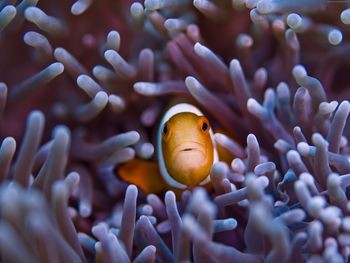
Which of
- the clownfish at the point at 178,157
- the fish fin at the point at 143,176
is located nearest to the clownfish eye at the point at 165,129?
the clownfish at the point at 178,157

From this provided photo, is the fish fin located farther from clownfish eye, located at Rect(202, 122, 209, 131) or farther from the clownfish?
clownfish eye, located at Rect(202, 122, 209, 131)

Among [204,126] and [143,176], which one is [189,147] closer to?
[204,126]

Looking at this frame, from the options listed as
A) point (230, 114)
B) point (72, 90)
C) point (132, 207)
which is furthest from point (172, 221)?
point (72, 90)

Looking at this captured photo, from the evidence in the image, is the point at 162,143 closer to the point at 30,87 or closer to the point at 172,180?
the point at 172,180

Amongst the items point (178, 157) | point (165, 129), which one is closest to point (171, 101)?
point (165, 129)

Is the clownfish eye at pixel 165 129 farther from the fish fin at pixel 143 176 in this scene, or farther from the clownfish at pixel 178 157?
the fish fin at pixel 143 176

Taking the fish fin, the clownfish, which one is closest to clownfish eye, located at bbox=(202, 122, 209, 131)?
the clownfish

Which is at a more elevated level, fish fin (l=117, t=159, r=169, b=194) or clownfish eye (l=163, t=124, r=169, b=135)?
clownfish eye (l=163, t=124, r=169, b=135)
